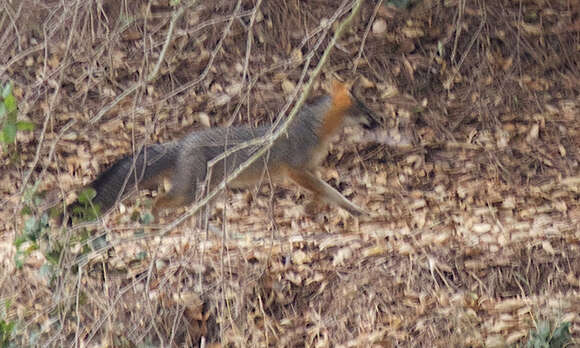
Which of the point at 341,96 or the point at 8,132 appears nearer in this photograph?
the point at 8,132

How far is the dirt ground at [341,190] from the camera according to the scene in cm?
433

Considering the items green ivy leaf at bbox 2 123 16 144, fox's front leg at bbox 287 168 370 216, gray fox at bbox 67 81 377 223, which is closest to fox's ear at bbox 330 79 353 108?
gray fox at bbox 67 81 377 223

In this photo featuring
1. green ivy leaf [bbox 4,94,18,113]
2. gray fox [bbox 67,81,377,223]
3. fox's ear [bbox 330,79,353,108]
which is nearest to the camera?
green ivy leaf [bbox 4,94,18,113]

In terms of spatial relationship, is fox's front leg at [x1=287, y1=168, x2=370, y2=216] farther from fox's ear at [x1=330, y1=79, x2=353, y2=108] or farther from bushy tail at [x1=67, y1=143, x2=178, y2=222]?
bushy tail at [x1=67, y1=143, x2=178, y2=222]

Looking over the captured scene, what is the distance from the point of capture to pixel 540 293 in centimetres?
448

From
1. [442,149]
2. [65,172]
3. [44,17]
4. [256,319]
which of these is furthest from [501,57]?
[44,17]

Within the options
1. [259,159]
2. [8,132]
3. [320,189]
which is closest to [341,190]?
[320,189]

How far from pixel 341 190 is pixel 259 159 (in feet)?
2.84

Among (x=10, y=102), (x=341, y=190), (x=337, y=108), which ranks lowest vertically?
(x=341, y=190)

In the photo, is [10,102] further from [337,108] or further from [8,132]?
[337,108]

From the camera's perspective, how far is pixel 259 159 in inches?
219

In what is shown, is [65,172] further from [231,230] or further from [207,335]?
[207,335]

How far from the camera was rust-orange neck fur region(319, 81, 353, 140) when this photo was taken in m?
5.65

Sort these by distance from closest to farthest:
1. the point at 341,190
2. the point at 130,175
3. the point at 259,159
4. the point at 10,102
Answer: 1. the point at 10,102
2. the point at 130,175
3. the point at 259,159
4. the point at 341,190
